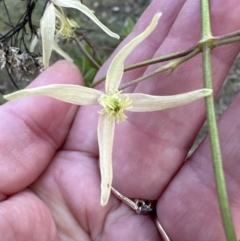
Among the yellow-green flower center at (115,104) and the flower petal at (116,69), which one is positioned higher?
the flower petal at (116,69)

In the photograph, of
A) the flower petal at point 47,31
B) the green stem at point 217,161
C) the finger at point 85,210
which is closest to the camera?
the green stem at point 217,161

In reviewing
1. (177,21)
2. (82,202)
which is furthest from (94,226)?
(177,21)

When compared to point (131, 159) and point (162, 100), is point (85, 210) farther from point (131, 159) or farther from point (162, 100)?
point (162, 100)

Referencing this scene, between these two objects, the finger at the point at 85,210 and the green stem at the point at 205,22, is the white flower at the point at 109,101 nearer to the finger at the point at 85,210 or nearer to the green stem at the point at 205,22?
Result: the green stem at the point at 205,22

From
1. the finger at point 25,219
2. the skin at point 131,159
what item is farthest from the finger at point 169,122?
the finger at point 25,219

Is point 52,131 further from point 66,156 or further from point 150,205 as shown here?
point 150,205

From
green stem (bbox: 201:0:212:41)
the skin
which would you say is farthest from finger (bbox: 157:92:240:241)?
green stem (bbox: 201:0:212:41)
